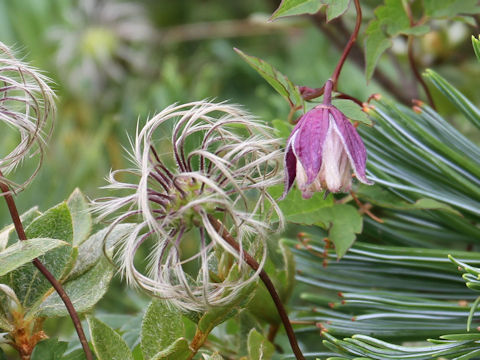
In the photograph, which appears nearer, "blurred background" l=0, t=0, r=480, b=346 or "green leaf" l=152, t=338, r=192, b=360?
"green leaf" l=152, t=338, r=192, b=360

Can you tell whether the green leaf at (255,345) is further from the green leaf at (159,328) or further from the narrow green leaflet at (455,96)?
the narrow green leaflet at (455,96)

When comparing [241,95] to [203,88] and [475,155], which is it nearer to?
[203,88]

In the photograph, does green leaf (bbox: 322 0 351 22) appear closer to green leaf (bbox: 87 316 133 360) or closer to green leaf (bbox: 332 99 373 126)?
green leaf (bbox: 332 99 373 126)

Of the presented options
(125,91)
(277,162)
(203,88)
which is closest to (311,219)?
(277,162)

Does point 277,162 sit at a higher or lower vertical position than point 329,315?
→ higher

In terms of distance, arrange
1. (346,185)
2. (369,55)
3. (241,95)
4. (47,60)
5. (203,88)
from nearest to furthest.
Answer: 1. (346,185)
2. (369,55)
3. (203,88)
4. (241,95)
5. (47,60)

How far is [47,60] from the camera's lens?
4.01 feet

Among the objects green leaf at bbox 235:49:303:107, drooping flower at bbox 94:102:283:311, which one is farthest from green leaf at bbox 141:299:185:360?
green leaf at bbox 235:49:303:107

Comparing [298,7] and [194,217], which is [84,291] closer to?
[194,217]

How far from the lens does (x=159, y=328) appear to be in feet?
0.96

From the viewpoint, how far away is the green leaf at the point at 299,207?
1.13ft

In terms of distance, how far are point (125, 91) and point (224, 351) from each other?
36.8 inches

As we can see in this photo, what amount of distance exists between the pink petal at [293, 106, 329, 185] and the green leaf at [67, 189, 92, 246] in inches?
4.4

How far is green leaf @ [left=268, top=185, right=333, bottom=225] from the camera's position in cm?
35
